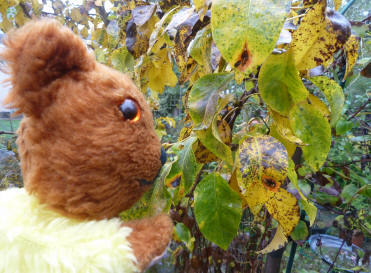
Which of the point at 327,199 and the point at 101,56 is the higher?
the point at 101,56

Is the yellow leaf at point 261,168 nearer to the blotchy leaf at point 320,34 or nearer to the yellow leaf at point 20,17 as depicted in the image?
the blotchy leaf at point 320,34

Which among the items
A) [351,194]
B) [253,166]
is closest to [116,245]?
[253,166]

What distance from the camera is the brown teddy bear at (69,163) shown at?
0.28m

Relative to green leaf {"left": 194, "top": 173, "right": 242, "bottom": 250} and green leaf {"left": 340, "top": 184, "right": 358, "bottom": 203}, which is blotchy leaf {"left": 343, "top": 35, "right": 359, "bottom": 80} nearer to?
green leaf {"left": 194, "top": 173, "right": 242, "bottom": 250}

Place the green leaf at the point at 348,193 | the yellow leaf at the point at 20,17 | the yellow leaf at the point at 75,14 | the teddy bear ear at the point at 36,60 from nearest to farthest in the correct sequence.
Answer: the teddy bear ear at the point at 36,60
the green leaf at the point at 348,193
the yellow leaf at the point at 20,17
the yellow leaf at the point at 75,14

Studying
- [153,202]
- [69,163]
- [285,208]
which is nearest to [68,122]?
[69,163]

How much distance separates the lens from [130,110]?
12.8 inches

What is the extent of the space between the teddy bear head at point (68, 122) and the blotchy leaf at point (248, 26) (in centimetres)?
17

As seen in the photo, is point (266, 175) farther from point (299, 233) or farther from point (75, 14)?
point (75, 14)

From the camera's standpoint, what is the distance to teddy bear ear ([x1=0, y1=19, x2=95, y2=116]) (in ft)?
0.94

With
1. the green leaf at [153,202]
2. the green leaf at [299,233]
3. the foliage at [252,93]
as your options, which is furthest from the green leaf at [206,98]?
the green leaf at [299,233]

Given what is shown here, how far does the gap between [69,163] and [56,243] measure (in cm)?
9

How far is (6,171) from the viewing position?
1.28m

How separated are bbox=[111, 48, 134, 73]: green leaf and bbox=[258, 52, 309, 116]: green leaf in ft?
1.01
